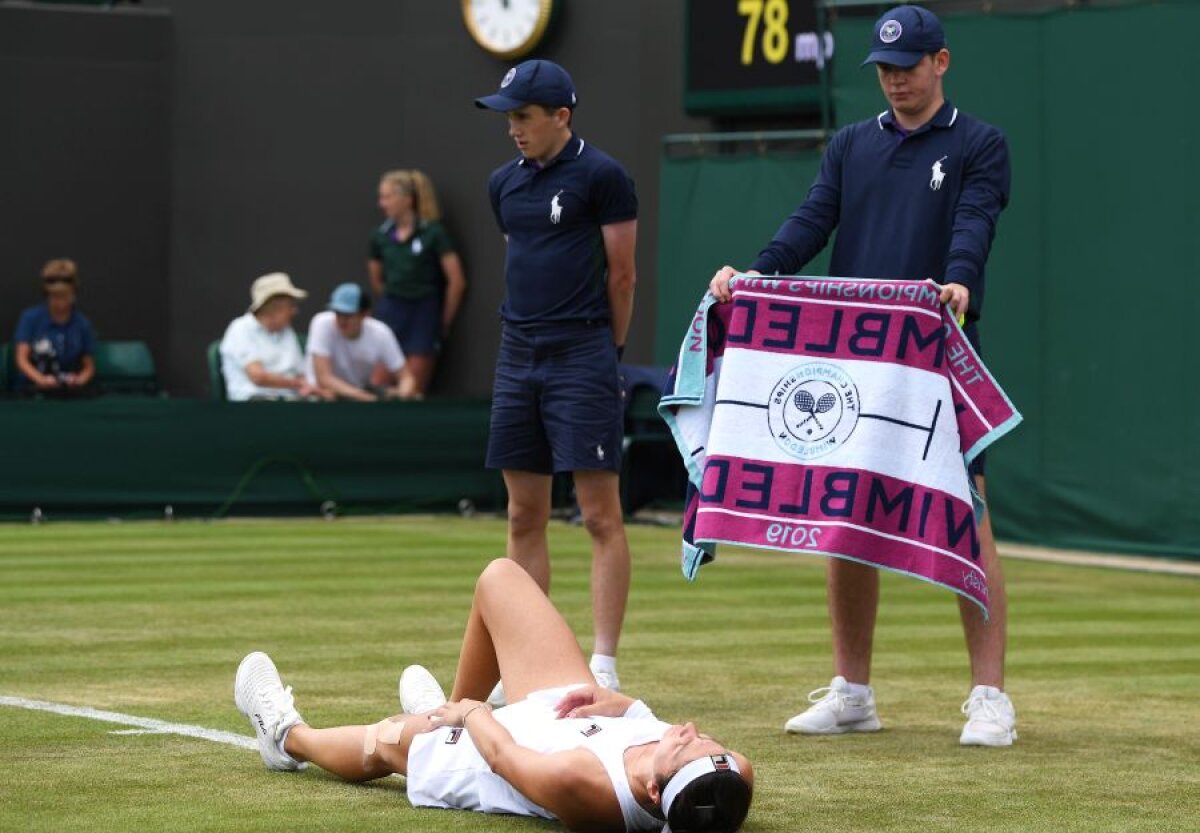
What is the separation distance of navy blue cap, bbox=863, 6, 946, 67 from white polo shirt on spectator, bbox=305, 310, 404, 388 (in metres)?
10.1

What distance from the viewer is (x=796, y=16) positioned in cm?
1748

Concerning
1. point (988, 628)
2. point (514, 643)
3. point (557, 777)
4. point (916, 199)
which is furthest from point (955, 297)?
point (557, 777)

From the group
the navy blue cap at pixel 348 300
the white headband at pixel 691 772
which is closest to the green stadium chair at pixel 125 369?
the navy blue cap at pixel 348 300

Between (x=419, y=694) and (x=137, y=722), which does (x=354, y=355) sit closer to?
(x=137, y=722)

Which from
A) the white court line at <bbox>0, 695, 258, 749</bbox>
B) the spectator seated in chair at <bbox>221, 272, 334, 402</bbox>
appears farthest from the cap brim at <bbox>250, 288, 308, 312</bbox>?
the white court line at <bbox>0, 695, 258, 749</bbox>

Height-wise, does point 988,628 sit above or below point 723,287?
below

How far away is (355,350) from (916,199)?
10.3 m

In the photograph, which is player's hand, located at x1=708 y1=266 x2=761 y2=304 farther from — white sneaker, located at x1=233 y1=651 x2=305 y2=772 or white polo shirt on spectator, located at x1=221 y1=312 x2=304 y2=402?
white polo shirt on spectator, located at x1=221 y1=312 x2=304 y2=402

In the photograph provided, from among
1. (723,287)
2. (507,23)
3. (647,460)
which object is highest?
(507,23)

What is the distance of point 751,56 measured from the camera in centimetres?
1784

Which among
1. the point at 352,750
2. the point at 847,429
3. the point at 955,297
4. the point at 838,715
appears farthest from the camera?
the point at 838,715

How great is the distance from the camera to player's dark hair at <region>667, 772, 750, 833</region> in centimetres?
512

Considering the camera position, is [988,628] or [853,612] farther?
[853,612]

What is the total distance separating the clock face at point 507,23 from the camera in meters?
19.6
